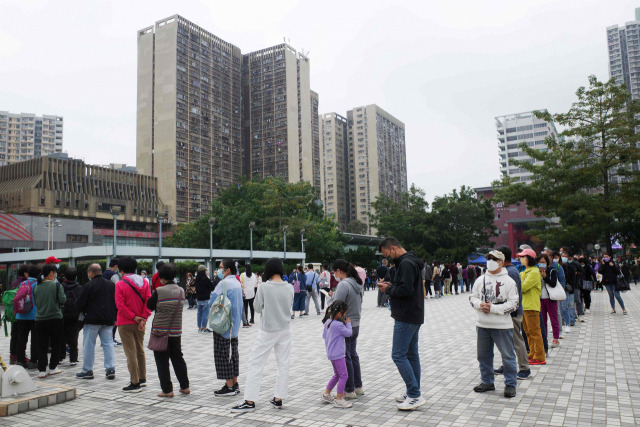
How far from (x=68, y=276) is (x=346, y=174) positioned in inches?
5172

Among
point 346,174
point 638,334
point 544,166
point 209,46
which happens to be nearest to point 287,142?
point 209,46

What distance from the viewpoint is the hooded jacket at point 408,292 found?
5.06 m

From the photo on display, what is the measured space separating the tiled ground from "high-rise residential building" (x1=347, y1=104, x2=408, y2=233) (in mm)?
122639

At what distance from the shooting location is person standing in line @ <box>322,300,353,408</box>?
17.4 feet

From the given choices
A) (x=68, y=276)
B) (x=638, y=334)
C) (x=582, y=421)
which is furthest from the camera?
(x=638, y=334)

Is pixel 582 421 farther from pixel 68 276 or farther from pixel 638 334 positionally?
pixel 68 276

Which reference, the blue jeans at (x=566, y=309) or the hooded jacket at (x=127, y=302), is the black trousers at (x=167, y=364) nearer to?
the hooded jacket at (x=127, y=302)

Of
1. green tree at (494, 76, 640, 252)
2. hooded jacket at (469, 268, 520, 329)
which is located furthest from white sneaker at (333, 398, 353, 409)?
green tree at (494, 76, 640, 252)

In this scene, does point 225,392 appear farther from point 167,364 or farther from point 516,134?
point 516,134

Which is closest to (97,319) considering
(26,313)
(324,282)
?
(26,313)

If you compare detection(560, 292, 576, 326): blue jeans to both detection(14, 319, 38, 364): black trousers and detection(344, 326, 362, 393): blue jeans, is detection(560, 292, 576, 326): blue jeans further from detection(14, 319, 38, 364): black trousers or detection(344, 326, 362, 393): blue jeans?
detection(14, 319, 38, 364): black trousers

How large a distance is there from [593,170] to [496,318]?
62.4ft

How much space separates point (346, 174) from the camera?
454 ft

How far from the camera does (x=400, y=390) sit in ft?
19.5
